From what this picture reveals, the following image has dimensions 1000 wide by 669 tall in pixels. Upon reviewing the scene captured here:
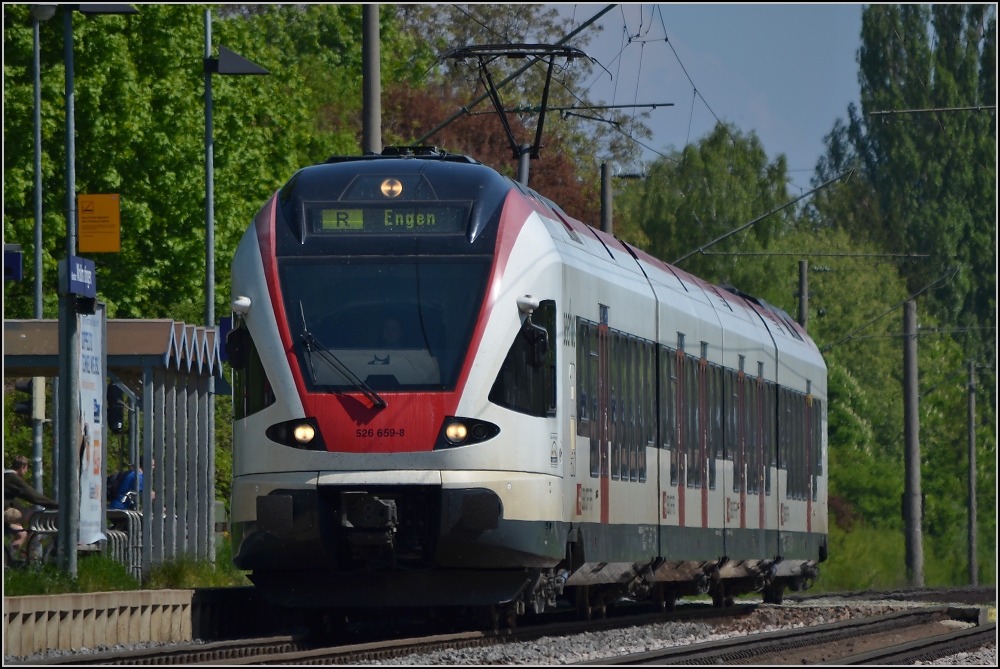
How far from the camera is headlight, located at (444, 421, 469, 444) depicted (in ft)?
48.0

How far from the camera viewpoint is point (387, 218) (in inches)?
606

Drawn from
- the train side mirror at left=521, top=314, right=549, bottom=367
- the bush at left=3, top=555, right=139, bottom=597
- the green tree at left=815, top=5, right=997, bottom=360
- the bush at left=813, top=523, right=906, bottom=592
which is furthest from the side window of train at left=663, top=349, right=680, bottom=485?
the green tree at left=815, top=5, right=997, bottom=360

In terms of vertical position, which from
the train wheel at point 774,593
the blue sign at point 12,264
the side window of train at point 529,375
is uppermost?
the blue sign at point 12,264

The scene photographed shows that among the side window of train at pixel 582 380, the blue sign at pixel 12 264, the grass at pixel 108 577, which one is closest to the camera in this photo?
the grass at pixel 108 577

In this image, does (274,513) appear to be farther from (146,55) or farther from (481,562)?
(146,55)

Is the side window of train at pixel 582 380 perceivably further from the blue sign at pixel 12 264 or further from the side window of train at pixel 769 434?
the side window of train at pixel 769 434

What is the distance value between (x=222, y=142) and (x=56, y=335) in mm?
22930

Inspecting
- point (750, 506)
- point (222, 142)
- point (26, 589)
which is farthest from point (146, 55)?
point (26, 589)

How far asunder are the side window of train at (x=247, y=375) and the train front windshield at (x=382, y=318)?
361 mm

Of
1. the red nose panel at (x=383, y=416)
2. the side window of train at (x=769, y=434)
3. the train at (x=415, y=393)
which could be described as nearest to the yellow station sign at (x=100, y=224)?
the side window of train at (x=769, y=434)

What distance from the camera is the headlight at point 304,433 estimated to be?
579 inches

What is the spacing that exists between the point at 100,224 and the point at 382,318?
15.8m

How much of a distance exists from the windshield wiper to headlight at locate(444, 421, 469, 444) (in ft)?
1.53

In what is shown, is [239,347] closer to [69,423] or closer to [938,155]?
[69,423]
